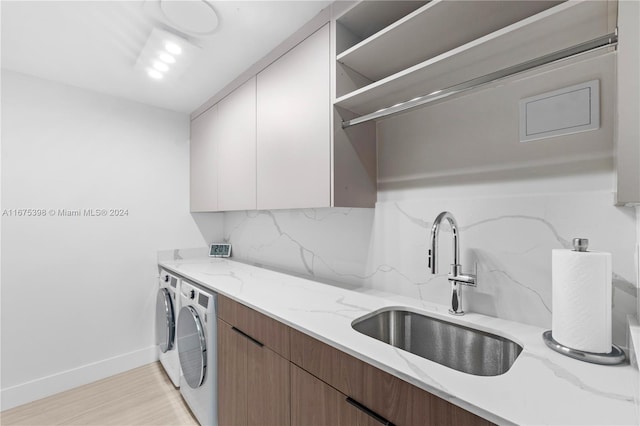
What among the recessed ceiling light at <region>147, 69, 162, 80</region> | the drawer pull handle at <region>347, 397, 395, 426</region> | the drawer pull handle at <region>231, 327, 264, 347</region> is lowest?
the drawer pull handle at <region>231, 327, 264, 347</region>

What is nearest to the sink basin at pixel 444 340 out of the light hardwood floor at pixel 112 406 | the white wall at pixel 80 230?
the light hardwood floor at pixel 112 406

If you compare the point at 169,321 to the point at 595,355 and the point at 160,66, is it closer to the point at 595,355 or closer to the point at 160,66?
the point at 160,66

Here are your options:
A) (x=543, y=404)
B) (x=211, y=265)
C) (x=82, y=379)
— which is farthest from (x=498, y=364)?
(x=82, y=379)

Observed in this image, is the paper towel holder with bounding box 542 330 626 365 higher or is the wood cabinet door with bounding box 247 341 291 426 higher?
the paper towel holder with bounding box 542 330 626 365

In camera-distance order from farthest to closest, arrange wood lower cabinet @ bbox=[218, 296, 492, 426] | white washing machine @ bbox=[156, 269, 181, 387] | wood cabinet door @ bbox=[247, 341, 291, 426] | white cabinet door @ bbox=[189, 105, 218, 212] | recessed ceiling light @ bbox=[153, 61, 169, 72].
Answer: white cabinet door @ bbox=[189, 105, 218, 212] → white washing machine @ bbox=[156, 269, 181, 387] → recessed ceiling light @ bbox=[153, 61, 169, 72] → wood cabinet door @ bbox=[247, 341, 291, 426] → wood lower cabinet @ bbox=[218, 296, 492, 426]

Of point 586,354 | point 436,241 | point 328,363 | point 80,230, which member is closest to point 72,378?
point 80,230

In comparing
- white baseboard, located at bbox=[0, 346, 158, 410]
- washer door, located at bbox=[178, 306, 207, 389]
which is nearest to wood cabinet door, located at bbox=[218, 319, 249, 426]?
washer door, located at bbox=[178, 306, 207, 389]

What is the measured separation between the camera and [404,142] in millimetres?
1540

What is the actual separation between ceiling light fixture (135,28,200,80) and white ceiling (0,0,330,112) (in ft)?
0.12

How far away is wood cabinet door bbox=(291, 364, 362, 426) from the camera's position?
95cm

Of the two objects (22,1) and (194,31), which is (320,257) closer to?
(194,31)

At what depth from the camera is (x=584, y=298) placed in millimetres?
830

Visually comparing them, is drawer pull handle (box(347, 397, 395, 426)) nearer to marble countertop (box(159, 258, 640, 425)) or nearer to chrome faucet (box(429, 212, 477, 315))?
marble countertop (box(159, 258, 640, 425))

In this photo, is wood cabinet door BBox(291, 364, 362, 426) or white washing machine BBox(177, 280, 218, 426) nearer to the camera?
wood cabinet door BBox(291, 364, 362, 426)
